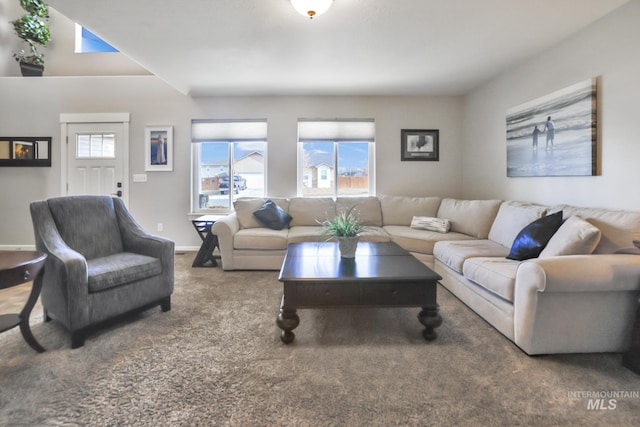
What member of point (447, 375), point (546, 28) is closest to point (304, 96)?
point (546, 28)

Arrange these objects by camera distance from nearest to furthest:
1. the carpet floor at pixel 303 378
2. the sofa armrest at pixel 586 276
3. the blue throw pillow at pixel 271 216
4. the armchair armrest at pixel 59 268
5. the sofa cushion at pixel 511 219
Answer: the carpet floor at pixel 303 378 → the sofa armrest at pixel 586 276 → the armchair armrest at pixel 59 268 → the sofa cushion at pixel 511 219 → the blue throw pillow at pixel 271 216

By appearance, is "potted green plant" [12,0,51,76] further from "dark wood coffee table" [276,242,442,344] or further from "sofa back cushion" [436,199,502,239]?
"sofa back cushion" [436,199,502,239]

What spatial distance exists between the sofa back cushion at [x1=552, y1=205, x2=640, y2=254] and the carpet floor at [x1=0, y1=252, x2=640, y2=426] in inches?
28.5

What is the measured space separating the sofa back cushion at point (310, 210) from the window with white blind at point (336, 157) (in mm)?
427

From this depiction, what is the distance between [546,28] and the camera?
255 centimetres

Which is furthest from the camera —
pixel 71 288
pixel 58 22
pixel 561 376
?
pixel 58 22

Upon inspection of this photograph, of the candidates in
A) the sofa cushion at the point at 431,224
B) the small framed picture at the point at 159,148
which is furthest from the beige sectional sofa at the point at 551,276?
the small framed picture at the point at 159,148

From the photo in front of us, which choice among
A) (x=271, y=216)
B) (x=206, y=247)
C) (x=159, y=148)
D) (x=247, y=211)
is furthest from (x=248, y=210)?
(x=159, y=148)

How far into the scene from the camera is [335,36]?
8.75 ft

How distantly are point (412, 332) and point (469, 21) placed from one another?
2.55m

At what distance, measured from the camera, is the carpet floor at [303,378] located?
1301 mm

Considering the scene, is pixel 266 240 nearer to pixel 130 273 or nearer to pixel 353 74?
pixel 130 273

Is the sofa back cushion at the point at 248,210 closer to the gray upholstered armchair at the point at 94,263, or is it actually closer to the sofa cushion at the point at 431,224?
the gray upholstered armchair at the point at 94,263

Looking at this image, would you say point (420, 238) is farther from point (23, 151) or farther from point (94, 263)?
point (23, 151)
